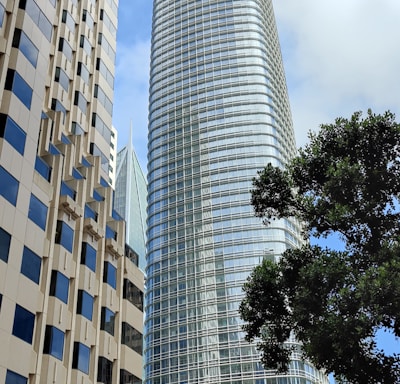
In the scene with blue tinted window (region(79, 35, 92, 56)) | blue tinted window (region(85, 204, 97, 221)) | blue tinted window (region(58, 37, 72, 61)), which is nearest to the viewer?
blue tinted window (region(85, 204, 97, 221))

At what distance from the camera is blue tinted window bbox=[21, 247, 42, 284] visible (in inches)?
1000

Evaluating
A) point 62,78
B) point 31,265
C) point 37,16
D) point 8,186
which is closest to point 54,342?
point 31,265

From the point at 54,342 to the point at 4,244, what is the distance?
6.54 m

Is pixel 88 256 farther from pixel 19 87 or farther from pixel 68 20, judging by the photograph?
pixel 68 20

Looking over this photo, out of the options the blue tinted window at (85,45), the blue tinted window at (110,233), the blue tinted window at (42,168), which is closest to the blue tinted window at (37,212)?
the blue tinted window at (42,168)

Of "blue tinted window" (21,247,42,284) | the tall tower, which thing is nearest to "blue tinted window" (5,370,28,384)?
"blue tinted window" (21,247,42,284)

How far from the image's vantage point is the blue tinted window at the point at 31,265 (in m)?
25.4

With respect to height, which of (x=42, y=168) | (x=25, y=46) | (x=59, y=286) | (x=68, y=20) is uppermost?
(x=68, y=20)

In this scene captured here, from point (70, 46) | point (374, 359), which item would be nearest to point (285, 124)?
point (70, 46)

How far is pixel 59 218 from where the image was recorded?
100 ft

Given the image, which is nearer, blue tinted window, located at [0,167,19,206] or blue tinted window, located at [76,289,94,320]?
blue tinted window, located at [0,167,19,206]

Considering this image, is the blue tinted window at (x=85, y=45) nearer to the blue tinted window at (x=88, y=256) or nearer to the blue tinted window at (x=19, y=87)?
the blue tinted window at (x=19, y=87)

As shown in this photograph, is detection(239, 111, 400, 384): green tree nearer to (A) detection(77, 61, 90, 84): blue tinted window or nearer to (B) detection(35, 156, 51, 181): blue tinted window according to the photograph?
(B) detection(35, 156, 51, 181): blue tinted window

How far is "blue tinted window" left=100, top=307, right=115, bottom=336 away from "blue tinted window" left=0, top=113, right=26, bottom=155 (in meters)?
12.0
